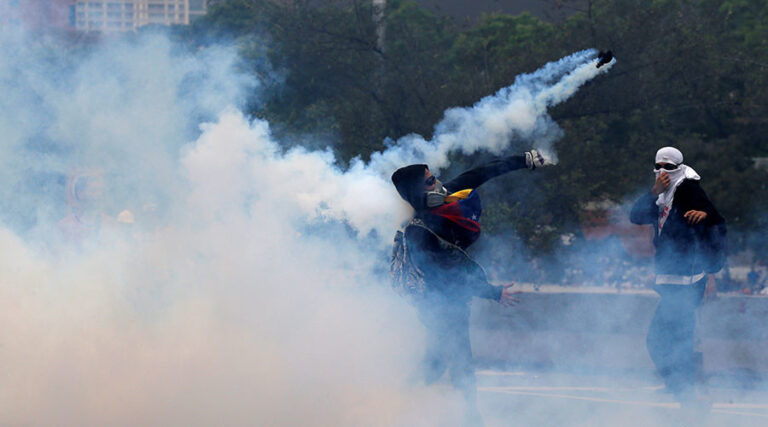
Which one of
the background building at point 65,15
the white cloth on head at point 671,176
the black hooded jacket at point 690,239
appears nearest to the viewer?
the black hooded jacket at point 690,239

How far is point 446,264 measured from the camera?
17.6 ft

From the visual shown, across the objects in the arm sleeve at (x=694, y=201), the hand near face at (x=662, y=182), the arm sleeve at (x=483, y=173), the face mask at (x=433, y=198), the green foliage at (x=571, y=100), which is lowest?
the arm sleeve at (x=694, y=201)

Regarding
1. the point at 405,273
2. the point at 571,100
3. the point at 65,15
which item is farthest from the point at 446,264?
the point at 571,100

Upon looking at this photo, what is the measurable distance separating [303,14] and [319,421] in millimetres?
9957

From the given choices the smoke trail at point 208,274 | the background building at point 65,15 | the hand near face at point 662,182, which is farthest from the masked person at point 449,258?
the background building at point 65,15

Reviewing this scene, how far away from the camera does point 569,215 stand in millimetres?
13023

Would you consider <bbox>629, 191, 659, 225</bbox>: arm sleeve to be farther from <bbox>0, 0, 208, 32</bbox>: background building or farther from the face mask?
<bbox>0, 0, 208, 32</bbox>: background building

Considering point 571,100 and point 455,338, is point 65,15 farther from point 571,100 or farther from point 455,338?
point 455,338

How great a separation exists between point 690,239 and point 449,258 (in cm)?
149

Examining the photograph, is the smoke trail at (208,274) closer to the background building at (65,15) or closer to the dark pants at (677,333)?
the background building at (65,15)

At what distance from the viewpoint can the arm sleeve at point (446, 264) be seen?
5.36 m

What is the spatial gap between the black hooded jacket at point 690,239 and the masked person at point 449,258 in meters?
0.87

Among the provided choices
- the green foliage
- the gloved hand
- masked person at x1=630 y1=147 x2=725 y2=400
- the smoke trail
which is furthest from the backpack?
the green foliage

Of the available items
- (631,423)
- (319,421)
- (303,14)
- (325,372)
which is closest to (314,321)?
(325,372)
